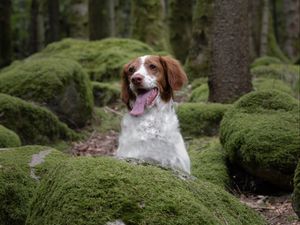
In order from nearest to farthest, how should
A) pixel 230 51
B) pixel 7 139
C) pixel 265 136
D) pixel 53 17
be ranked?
pixel 265 136
pixel 7 139
pixel 230 51
pixel 53 17

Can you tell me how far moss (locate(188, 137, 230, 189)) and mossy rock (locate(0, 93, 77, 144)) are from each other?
244 centimetres

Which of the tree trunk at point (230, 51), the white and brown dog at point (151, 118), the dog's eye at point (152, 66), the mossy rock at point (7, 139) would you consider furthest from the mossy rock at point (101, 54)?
the dog's eye at point (152, 66)

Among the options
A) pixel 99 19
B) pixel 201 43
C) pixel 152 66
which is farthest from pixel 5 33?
pixel 152 66

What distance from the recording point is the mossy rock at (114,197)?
12.6 feet

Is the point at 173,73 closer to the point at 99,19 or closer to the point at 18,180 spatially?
the point at 18,180

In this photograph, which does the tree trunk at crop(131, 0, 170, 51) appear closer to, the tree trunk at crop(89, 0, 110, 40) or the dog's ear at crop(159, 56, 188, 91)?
the tree trunk at crop(89, 0, 110, 40)

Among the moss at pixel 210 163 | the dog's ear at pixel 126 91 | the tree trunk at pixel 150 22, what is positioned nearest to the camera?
the dog's ear at pixel 126 91

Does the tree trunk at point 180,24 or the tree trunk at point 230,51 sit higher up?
the tree trunk at point 230,51

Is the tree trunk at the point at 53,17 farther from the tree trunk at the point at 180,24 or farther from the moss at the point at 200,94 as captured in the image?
the moss at the point at 200,94

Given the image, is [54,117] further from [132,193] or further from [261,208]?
[132,193]

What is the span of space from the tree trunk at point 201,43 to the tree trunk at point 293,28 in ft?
40.8

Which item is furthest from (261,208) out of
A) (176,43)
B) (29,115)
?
(176,43)

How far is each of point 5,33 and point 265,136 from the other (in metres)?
15.2

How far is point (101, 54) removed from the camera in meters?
16.5
